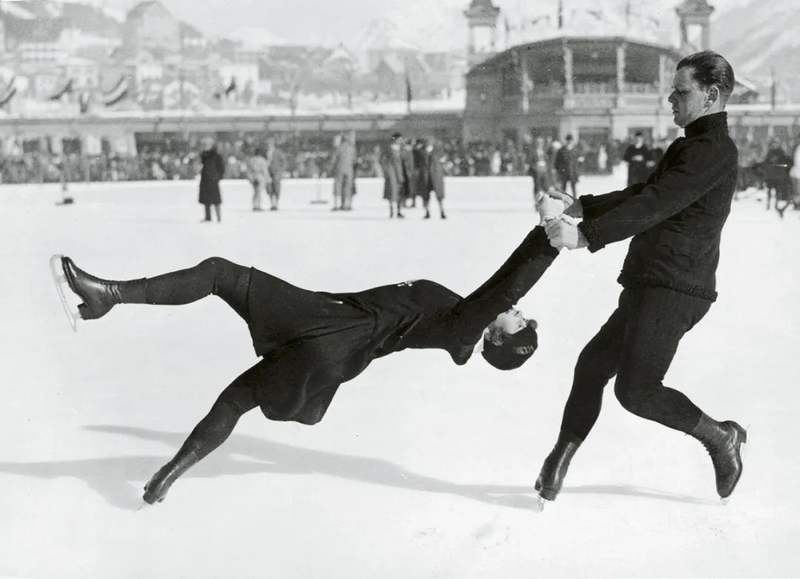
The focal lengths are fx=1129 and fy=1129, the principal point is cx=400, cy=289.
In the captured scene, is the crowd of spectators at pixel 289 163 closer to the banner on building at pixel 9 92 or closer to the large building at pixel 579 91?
the large building at pixel 579 91

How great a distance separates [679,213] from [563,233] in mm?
369

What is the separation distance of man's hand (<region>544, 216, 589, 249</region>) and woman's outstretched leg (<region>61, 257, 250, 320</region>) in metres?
0.84

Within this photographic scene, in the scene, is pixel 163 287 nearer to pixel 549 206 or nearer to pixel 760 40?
pixel 549 206

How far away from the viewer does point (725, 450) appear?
10.7 feet

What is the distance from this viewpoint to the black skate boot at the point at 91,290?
2.99 metres

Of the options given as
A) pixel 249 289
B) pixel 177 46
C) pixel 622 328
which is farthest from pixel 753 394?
pixel 177 46

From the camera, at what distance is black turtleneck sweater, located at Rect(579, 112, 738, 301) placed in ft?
9.36

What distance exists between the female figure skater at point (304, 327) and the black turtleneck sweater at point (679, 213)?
290 millimetres

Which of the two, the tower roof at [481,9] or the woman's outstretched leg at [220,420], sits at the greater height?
the tower roof at [481,9]

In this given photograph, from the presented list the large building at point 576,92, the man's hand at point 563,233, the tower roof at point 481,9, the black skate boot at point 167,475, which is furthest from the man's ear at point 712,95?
the large building at point 576,92

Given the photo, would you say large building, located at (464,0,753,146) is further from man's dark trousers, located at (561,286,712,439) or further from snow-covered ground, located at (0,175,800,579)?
man's dark trousers, located at (561,286,712,439)

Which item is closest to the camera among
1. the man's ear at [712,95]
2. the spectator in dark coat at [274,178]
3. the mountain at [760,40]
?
the man's ear at [712,95]

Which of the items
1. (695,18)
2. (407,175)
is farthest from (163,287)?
(695,18)

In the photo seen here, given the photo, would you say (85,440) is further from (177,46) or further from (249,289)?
(177,46)
